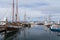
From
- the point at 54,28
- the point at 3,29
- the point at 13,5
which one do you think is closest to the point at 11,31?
the point at 3,29

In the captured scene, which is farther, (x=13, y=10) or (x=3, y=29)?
(x=13, y=10)

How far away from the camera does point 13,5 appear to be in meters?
66.9

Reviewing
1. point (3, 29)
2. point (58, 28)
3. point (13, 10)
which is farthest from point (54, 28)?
point (3, 29)

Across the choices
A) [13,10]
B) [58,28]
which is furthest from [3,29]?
[58,28]

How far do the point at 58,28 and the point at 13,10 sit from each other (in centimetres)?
2177

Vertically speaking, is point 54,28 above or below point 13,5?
below

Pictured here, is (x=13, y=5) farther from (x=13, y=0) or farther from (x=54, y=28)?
(x=54, y=28)

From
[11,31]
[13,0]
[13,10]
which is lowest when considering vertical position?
[11,31]

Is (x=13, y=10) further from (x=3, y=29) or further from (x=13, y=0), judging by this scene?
(x=3, y=29)

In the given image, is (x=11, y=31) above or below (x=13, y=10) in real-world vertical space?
below

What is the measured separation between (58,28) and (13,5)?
74.2 ft

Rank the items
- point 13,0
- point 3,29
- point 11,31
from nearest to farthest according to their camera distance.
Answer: point 3,29 < point 11,31 < point 13,0

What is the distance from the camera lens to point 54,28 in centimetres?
6912

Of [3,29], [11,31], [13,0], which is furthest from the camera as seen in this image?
[13,0]
